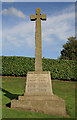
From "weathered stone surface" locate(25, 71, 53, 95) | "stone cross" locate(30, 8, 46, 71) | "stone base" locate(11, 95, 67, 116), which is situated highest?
"stone cross" locate(30, 8, 46, 71)

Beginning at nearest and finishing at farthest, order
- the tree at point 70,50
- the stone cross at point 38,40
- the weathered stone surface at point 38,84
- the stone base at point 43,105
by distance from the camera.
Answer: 1. the stone base at point 43,105
2. the weathered stone surface at point 38,84
3. the stone cross at point 38,40
4. the tree at point 70,50

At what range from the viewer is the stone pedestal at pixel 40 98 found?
5.72 metres

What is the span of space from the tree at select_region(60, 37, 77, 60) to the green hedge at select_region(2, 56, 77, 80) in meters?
13.6

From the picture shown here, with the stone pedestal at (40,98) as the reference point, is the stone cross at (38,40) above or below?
above

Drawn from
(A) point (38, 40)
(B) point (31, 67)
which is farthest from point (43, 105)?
(B) point (31, 67)

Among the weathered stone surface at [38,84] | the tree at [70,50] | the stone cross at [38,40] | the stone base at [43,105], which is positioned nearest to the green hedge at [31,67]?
the stone cross at [38,40]

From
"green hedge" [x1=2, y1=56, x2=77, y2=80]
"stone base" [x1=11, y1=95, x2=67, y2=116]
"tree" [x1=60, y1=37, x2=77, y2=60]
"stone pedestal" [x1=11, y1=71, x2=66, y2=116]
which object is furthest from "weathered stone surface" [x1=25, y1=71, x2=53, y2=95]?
"tree" [x1=60, y1=37, x2=77, y2=60]

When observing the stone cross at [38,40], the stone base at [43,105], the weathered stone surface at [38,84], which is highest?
the stone cross at [38,40]

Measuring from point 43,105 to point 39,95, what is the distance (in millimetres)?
600

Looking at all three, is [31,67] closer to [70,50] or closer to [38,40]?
[38,40]

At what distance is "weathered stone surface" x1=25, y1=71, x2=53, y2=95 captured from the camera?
6344 mm

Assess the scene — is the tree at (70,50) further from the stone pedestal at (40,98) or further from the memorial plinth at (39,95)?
the stone pedestal at (40,98)

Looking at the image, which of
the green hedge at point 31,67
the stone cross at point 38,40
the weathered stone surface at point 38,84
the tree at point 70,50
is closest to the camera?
the weathered stone surface at point 38,84

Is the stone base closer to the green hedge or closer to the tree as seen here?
the green hedge
